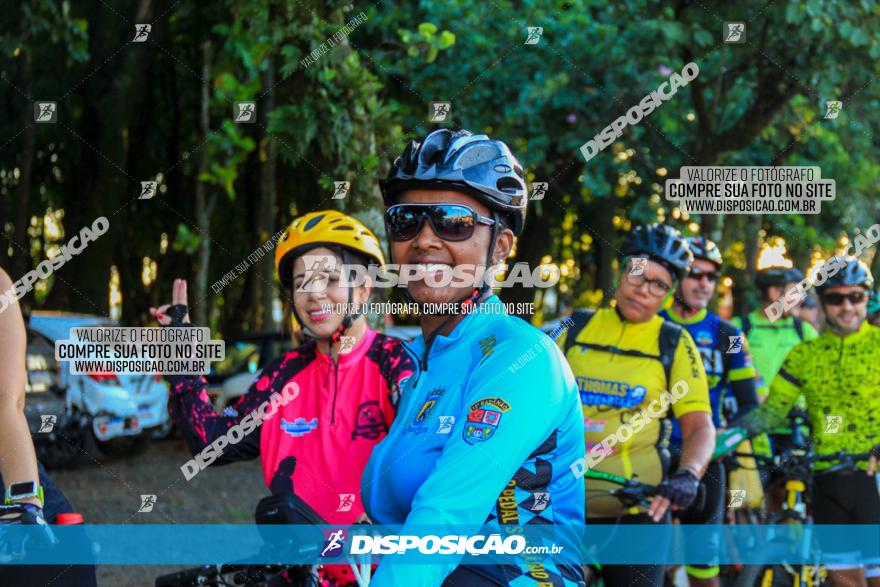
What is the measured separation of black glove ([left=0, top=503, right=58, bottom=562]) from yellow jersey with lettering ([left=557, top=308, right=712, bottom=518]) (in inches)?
108

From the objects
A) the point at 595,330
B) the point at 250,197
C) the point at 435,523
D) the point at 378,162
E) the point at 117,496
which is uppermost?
the point at 250,197

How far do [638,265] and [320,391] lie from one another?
2096 mm

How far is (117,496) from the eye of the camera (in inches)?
439

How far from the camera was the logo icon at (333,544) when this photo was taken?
10.2ft

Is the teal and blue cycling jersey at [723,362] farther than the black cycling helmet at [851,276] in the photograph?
Yes

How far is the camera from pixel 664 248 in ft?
17.1

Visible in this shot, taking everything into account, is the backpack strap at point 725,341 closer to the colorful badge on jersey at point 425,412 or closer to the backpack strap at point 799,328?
the backpack strap at point 799,328

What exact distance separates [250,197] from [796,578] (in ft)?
57.1

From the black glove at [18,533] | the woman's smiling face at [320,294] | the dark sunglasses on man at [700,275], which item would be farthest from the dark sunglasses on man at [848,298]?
the black glove at [18,533]

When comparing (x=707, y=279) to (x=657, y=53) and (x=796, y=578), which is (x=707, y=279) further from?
(x=657, y=53)

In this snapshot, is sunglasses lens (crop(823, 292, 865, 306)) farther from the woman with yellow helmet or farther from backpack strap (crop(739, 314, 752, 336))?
the woman with yellow helmet

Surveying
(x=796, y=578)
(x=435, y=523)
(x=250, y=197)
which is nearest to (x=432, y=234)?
(x=435, y=523)

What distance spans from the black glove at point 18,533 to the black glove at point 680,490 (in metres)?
2.58

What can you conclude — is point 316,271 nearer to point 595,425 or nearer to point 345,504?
point 345,504
